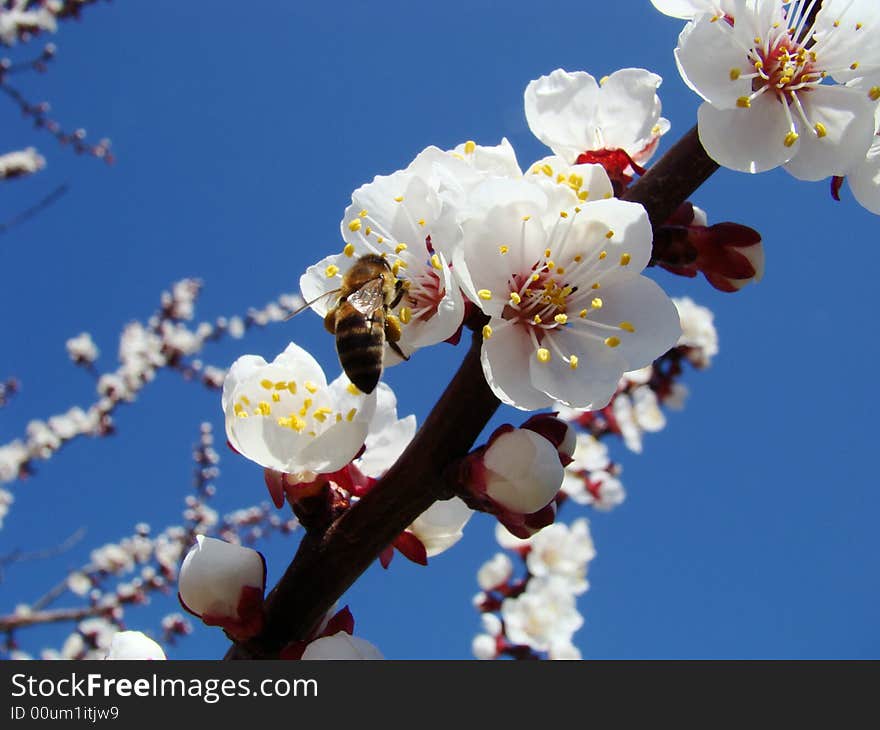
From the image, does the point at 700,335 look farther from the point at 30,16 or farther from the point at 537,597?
the point at 30,16

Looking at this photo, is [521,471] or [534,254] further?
[534,254]

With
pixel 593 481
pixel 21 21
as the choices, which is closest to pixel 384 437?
pixel 593 481

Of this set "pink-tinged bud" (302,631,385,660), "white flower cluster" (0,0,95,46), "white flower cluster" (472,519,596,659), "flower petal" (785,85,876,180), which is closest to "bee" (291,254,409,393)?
"pink-tinged bud" (302,631,385,660)

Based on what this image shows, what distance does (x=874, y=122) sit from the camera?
122 centimetres

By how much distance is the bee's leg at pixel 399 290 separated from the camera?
4.55 ft

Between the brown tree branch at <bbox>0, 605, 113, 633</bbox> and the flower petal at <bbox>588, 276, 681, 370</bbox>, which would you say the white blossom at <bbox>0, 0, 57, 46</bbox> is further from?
the flower petal at <bbox>588, 276, 681, 370</bbox>

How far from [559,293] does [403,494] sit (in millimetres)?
449

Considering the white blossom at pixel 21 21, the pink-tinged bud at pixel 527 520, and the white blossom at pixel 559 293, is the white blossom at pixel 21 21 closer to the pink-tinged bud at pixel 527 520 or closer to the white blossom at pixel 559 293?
the white blossom at pixel 559 293

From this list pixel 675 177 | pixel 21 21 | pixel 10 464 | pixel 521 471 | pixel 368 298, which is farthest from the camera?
pixel 10 464

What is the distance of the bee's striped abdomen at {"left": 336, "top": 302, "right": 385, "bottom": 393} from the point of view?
1245mm

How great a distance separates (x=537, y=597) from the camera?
211 inches

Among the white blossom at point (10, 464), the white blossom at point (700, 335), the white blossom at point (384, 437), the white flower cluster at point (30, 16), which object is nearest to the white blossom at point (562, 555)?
the white blossom at point (700, 335)
